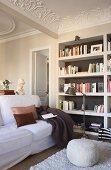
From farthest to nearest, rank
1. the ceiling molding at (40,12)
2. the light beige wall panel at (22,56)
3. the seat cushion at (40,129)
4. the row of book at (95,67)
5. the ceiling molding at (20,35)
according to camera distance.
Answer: the ceiling molding at (20,35), the light beige wall panel at (22,56), the row of book at (95,67), the ceiling molding at (40,12), the seat cushion at (40,129)

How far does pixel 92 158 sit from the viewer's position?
2.33m

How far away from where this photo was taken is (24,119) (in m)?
3.15

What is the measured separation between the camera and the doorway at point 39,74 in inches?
215

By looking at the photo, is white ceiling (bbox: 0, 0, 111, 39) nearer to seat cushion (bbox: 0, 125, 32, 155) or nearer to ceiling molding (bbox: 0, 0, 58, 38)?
ceiling molding (bbox: 0, 0, 58, 38)

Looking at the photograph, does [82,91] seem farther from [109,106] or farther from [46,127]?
[46,127]

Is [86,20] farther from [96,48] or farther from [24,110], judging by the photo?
[24,110]

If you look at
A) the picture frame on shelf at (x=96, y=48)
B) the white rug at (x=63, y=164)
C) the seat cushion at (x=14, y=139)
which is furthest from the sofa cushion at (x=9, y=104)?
the picture frame on shelf at (x=96, y=48)

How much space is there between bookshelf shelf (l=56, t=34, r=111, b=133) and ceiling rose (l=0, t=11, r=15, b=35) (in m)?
1.37

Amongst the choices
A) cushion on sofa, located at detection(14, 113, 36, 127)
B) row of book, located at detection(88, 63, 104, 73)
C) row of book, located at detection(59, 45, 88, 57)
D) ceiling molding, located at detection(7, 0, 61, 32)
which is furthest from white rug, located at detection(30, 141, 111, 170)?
ceiling molding, located at detection(7, 0, 61, 32)

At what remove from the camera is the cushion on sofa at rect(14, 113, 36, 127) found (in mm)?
3075

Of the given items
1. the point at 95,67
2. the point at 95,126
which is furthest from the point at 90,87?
the point at 95,126

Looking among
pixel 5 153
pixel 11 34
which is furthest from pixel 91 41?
pixel 5 153

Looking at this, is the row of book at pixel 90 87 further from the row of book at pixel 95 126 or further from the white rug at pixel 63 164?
the white rug at pixel 63 164

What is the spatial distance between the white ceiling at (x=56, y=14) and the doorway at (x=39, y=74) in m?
0.91
